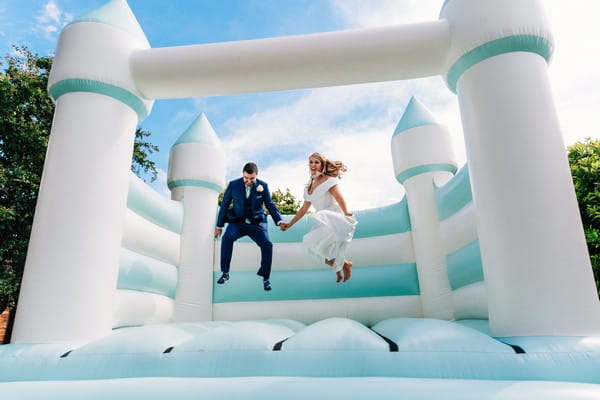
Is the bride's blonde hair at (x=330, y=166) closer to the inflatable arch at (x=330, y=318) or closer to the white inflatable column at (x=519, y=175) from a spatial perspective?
the inflatable arch at (x=330, y=318)

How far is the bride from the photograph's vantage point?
2871mm

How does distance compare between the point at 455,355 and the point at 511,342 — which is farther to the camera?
the point at 511,342

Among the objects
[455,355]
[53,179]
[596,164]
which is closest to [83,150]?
[53,179]

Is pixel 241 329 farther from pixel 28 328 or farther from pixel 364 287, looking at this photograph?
pixel 364 287

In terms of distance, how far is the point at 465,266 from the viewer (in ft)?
10.2

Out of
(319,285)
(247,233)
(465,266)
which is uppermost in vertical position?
(247,233)

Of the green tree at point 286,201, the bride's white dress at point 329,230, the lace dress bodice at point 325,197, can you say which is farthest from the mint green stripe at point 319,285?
the green tree at point 286,201

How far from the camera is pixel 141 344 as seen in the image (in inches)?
72.7

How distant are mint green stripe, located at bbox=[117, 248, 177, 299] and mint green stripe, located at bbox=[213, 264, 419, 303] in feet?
1.72

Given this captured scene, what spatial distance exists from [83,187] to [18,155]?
6372mm

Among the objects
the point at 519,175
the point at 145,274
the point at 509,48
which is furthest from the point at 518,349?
the point at 145,274

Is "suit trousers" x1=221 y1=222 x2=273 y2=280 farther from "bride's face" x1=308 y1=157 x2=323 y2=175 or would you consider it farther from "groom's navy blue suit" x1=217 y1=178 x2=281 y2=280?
"bride's face" x1=308 y1=157 x2=323 y2=175

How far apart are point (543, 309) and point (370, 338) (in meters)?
0.93

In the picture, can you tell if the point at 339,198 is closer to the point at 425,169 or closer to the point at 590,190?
the point at 425,169
